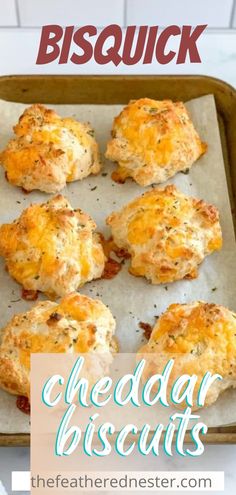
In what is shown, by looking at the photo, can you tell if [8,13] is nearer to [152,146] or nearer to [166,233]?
[152,146]

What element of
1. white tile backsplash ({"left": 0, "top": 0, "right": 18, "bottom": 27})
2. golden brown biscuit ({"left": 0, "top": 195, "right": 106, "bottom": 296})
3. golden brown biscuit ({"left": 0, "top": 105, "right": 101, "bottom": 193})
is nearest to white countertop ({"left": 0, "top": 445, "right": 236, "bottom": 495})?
golden brown biscuit ({"left": 0, "top": 195, "right": 106, "bottom": 296})

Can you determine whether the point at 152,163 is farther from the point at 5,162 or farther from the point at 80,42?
the point at 80,42

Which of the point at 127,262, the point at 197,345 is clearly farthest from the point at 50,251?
the point at 197,345

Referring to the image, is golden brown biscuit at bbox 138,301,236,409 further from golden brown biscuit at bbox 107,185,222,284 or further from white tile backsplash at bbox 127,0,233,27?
white tile backsplash at bbox 127,0,233,27

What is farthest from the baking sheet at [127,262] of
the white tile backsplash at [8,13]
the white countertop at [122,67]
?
the white tile backsplash at [8,13]

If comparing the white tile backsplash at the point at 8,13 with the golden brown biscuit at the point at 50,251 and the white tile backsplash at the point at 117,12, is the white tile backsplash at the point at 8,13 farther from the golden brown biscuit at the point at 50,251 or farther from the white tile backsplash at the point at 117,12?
the golden brown biscuit at the point at 50,251

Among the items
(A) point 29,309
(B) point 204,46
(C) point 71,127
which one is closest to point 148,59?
(B) point 204,46
